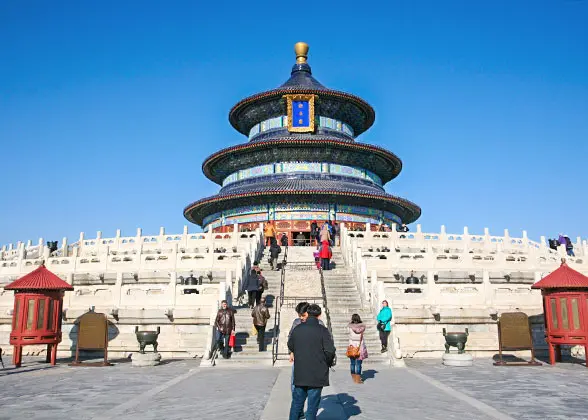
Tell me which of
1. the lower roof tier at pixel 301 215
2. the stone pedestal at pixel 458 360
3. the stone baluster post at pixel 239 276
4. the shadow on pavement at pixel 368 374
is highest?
the lower roof tier at pixel 301 215

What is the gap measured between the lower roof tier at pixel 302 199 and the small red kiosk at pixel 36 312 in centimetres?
2490

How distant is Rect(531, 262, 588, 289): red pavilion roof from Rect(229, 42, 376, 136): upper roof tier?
33391 millimetres

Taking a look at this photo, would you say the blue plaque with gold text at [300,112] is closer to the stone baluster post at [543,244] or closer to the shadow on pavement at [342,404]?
the stone baluster post at [543,244]

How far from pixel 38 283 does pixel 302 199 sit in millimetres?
26877

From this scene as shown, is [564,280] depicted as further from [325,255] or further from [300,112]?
[300,112]

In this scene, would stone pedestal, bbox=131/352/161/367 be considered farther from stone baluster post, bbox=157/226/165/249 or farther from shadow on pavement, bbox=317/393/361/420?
stone baluster post, bbox=157/226/165/249

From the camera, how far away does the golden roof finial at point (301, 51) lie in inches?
2090

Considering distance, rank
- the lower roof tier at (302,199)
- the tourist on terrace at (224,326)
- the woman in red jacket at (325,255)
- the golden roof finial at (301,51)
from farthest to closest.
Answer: the golden roof finial at (301,51) < the lower roof tier at (302,199) < the woman in red jacket at (325,255) < the tourist on terrace at (224,326)

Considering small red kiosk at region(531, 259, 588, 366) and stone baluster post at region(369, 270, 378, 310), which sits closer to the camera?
small red kiosk at region(531, 259, 588, 366)

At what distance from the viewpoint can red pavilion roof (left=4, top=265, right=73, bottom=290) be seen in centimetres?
1492

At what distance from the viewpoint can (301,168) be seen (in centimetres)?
4353

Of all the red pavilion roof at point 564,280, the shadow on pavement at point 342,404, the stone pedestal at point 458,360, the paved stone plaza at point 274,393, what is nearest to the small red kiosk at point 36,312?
the paved stone plaza at point 274,393

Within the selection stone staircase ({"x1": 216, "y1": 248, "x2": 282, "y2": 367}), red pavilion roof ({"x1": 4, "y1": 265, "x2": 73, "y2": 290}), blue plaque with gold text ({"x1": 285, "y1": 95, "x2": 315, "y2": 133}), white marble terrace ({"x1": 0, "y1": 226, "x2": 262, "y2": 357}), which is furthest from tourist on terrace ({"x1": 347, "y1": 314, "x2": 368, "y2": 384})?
blue plaque with gold text ({"x1": 285, "y1": 95, "x2": 315, "y2": 133})

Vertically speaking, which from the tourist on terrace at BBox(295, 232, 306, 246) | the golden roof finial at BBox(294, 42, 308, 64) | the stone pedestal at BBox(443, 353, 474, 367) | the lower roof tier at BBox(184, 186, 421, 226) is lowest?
the stone pedestal at BBox(443, 353, 474, 367)
